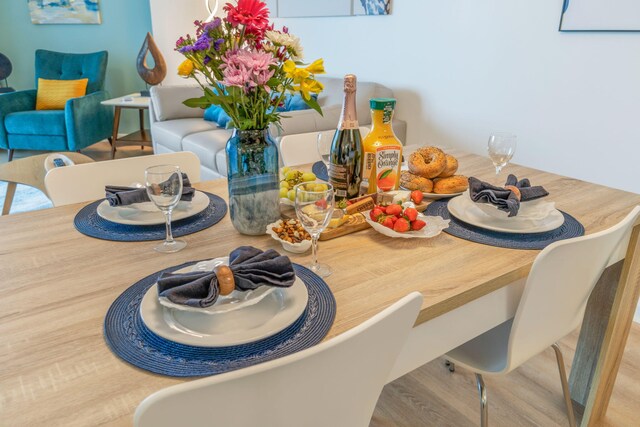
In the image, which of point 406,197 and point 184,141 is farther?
point 184,141

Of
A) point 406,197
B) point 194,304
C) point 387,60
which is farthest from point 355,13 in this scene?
point 194,304

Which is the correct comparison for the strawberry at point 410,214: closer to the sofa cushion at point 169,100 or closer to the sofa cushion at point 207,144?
the sofa cushion at point 207,144

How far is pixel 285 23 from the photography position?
13.5 feet

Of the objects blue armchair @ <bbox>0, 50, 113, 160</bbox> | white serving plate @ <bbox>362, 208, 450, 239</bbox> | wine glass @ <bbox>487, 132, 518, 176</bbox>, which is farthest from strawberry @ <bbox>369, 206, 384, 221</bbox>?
blue armchair @ <bbox>0, 50, 113, 160</bbox>

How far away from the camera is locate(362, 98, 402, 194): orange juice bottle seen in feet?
4.11

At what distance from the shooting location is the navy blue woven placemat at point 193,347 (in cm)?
67

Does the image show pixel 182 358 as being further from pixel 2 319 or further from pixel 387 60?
pixel 387 60

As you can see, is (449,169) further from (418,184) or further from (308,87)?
(308,87)

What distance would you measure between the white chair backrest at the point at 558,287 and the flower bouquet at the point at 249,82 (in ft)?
1.84

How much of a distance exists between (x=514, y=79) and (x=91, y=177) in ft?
6.71

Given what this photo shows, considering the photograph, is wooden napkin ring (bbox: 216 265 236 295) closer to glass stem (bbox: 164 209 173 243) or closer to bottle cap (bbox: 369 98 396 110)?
glass stem (bbox: 164 209 173 243)

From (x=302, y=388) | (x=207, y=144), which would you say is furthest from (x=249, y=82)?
(x=207, y=144)

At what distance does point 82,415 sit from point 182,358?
0.14 meters

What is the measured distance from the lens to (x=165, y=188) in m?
1.00
